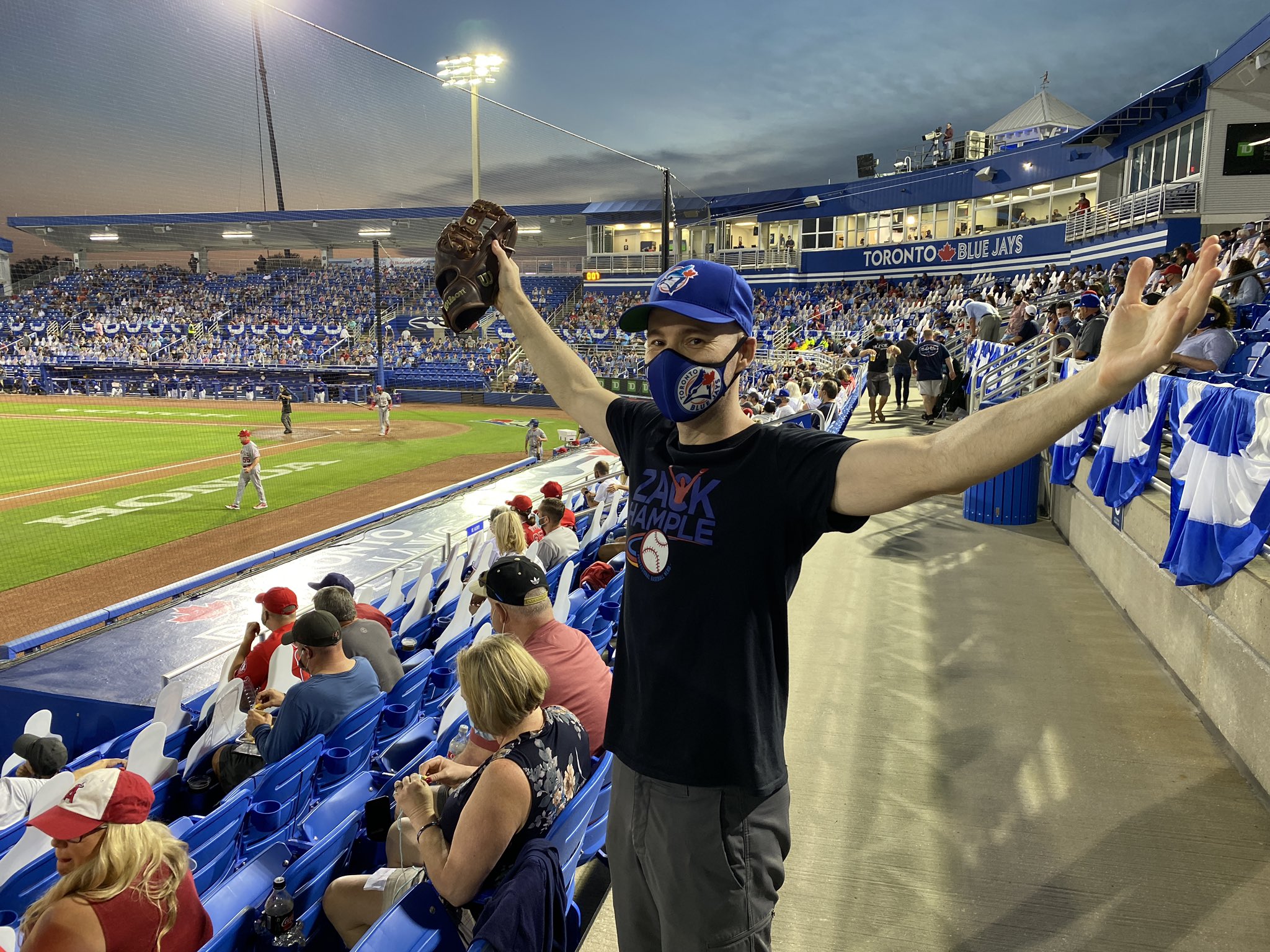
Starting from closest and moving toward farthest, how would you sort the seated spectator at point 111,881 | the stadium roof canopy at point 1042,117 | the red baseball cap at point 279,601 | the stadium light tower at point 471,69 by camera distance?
the seated spectator at point 111,881 → the red baseball cap at point 279,601 → the stadium light tower at point 471,69 → the stadium roof canopy at point 1042,117

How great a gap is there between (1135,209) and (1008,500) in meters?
22.9

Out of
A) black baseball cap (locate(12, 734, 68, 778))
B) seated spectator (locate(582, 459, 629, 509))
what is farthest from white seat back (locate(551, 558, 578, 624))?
seated spectator (locate(582, 459, 629, 509))

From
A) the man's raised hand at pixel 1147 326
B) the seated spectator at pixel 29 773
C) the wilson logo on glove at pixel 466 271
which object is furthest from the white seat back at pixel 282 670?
the man's raised hand at pixel 1147 326

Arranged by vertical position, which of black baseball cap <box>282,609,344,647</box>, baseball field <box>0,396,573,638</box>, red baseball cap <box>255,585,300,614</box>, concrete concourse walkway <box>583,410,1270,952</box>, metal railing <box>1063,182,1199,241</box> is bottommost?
baseball field <box>0,396,573,638</box>

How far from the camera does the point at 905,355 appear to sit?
1938cm

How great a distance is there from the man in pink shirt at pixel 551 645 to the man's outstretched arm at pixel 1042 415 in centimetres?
191

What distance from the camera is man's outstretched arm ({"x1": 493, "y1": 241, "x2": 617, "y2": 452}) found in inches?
90.9

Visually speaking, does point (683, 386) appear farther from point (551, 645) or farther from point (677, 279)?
point (551, 645)

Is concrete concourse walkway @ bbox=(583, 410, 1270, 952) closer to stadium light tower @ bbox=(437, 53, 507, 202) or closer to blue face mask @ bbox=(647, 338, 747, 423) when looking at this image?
blue face mask @ bbox=(647, 338, 747, 423)

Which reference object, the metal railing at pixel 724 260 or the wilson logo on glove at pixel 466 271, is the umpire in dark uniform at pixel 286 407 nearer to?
the wilson logo on glove at pixel 466 271

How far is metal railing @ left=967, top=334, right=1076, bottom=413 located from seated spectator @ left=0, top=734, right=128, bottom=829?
1037cm

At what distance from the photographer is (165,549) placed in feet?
44.2

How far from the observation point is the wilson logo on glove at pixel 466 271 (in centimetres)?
244

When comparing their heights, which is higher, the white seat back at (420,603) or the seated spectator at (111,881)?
the seated spectator at (111,881)
